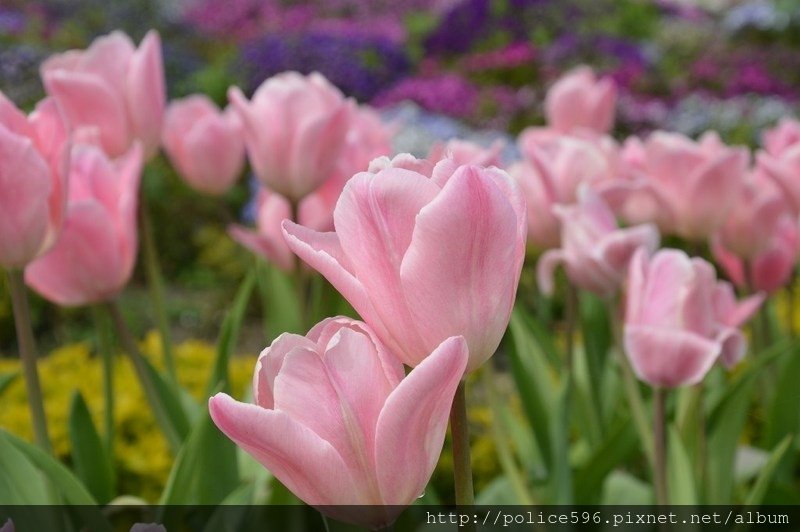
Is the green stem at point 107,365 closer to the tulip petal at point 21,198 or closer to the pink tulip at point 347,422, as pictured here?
the tulip petal at point 21,198

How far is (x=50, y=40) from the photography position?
586 centimetres

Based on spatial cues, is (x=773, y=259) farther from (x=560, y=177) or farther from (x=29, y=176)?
(x=29, y=176)

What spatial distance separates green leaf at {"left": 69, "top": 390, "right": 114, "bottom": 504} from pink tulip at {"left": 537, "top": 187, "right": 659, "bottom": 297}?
Answer: 0.52 m

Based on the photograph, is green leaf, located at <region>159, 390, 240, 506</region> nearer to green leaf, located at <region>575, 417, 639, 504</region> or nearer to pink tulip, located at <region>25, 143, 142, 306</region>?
pink tulip, located at <region>25, 143, 142, 306</region>

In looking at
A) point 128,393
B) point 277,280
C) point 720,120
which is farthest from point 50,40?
point 277,280

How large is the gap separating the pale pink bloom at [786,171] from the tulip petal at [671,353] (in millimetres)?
446

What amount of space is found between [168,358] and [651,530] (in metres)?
0.60

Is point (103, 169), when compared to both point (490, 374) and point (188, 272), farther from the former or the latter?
point (188, 272)

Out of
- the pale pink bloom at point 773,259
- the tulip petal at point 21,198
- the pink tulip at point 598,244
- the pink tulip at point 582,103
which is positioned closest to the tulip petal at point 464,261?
the tulip petal at point 21,198

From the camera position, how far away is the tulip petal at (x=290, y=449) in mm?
411

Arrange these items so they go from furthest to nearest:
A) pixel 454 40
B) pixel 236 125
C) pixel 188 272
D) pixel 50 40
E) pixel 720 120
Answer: pixel 454 40 < pixel 50 40 < pixel 720 120 < pixel 188 272 < pixel 236 125

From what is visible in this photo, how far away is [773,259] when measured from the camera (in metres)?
1.33

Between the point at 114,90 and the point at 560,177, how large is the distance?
1.77 feet

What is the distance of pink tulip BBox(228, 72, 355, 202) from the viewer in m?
A: 1.10
